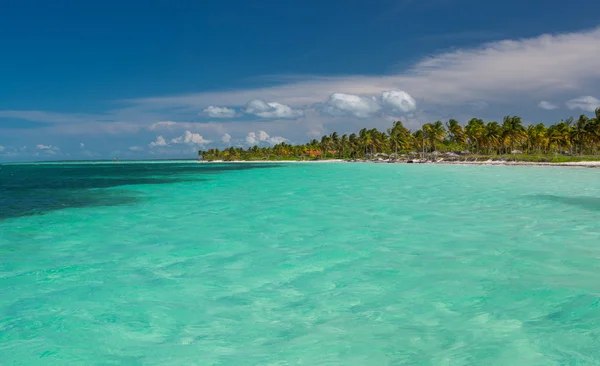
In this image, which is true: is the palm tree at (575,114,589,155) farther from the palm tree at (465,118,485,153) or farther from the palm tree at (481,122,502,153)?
the palm tree at (465,118,485,153)

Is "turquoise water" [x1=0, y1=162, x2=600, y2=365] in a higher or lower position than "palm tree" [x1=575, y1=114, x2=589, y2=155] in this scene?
lower

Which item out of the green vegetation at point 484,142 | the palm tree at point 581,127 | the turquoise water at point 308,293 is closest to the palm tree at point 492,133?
the green vegetation at point 484,142

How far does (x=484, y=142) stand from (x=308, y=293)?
120 meters

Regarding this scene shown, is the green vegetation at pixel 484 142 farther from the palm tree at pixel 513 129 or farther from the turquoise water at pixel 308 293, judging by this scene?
the turquoise water at pixel 308 293

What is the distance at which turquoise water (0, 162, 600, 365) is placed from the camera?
6598mm

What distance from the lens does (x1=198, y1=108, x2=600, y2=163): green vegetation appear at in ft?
318

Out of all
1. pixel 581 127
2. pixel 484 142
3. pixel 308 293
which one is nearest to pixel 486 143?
pixel 484 142

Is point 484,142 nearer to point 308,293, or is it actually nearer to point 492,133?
point 492,133

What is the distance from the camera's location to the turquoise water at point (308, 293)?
6.60 metres

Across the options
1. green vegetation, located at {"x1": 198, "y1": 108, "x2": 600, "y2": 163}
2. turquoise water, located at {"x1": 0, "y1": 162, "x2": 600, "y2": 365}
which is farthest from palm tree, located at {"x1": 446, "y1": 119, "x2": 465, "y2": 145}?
turquoise water, located at {"x1": 0, "y1": 162, "x2": 600, "y2": 365}

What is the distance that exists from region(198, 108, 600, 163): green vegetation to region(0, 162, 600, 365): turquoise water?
89.0 m

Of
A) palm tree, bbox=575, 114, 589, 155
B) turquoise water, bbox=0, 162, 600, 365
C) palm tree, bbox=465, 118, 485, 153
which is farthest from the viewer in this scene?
palm tree, bbox=465, 118, 485, 153

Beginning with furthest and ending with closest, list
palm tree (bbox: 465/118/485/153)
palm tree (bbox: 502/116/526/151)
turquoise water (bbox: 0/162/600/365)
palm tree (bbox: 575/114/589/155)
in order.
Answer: palm tree (bbox: 465/118/485/153), palm tree (bbox: 502/116/526/151), palm tree (bbox: 575/114/589/155), turquoise water (bbox: 0/162/600/365)

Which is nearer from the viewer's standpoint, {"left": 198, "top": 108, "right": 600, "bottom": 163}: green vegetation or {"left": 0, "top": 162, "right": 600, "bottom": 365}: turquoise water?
{"left": 0, "top": 162, "right": 600, "bottom": 365}: turquoise water
